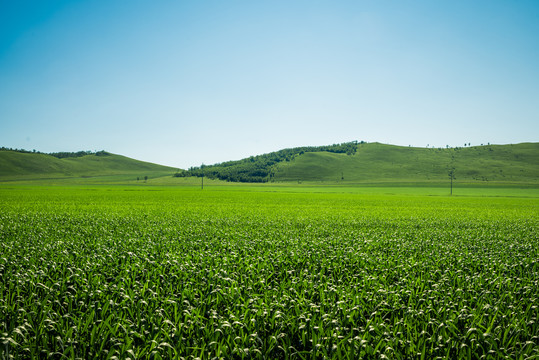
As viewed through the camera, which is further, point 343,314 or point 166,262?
point 166,262

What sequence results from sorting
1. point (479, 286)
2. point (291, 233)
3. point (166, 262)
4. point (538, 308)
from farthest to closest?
point (291, 233)
point (166, 262)
point (479, 286)
point (538, 308)

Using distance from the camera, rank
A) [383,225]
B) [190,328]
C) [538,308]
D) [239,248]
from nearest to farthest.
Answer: [190,328] < [538,308] < [239,248] < [383,225]

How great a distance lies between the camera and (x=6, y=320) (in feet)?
20.7

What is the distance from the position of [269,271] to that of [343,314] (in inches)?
168

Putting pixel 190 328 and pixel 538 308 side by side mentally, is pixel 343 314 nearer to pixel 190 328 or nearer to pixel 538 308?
pixel 190 328

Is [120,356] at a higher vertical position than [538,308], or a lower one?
higher

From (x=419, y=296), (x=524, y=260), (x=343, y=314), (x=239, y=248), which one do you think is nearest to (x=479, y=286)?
(x=419, y=296)

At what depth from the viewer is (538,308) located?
25.0 feet

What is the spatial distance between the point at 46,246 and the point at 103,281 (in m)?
6.47

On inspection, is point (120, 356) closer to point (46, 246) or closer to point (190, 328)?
point (190, 328)

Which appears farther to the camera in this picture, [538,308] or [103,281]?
[103,281]

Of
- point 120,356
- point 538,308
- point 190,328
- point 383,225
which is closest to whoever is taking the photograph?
point 120,356

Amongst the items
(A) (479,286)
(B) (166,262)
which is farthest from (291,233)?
(A) (479,286)

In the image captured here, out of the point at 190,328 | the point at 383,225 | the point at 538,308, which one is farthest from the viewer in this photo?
the point at 383,225
